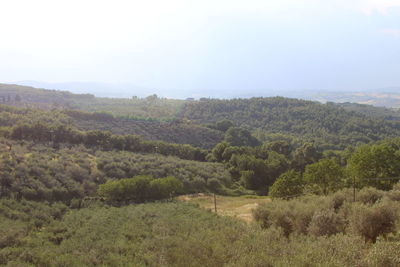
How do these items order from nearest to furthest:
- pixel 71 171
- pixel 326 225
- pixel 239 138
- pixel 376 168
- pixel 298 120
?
pixel 326 225 < pixel 376 168 < pixel 71 171 < pixel 239 138 < pixel 298 120

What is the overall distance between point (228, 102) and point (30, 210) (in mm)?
102140

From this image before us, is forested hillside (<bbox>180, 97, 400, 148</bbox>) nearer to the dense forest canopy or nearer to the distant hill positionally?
the distant hill

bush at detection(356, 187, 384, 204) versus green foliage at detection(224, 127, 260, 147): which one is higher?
bush at detection(356, 187, 384, 204)

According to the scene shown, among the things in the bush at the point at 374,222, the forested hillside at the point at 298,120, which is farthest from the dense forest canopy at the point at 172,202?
the forested hillside at the point at 298,120

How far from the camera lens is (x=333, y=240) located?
28.0 feet

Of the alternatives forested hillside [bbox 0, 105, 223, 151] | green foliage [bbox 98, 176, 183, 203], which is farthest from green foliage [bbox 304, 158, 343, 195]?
forested hillside [bbox 0, 105, 223, 151]

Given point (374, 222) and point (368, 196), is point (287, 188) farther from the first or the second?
point (374, 222)

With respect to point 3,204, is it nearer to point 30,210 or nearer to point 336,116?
point 30,210

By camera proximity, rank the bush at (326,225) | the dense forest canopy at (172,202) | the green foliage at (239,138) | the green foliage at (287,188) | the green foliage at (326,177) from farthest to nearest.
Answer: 1. the green foliage at (239,138)
2. the green foliage at (326,177)
3. the green foliage at (287,188)
4. the bush at (326,225)
5. the dense forest canopy at (172,202)

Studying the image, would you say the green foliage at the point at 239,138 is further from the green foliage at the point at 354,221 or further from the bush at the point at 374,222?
the bush at the point at 374,222

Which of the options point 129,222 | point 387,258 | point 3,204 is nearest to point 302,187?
point 129,222

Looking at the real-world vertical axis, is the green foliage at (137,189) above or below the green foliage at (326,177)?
below

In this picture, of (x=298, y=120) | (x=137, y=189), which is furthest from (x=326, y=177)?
(x=298, y=120)

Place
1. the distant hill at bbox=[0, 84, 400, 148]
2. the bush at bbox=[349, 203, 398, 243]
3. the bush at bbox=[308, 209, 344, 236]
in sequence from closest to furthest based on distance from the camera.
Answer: the bush at bbox=[349, 203, 398, 243] < the bush at bbox=[308, 209, 344, 236] < the distant hill at bbox=[0, 84, 400, 148]
